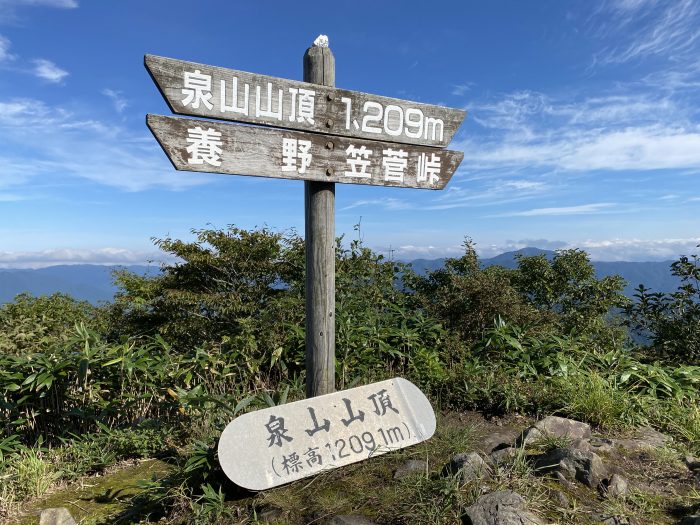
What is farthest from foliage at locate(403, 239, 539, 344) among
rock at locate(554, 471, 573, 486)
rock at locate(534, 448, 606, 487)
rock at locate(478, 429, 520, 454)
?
rock at locate(554, 471, 573, 486)

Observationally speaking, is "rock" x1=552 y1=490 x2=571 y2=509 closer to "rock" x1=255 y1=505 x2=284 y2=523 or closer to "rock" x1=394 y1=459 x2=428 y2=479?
"rock" x1=394 y1=459 x2=428 y2=479

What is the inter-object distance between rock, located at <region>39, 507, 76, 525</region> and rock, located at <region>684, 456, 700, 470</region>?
4.20 m

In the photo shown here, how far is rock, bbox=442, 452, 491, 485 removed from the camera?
2492 mm

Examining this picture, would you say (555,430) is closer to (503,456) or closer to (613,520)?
Result: (503,456)

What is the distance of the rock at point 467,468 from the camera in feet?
8.18

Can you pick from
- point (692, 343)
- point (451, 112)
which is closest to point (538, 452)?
point (451, 112)

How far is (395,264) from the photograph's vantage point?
8070mm

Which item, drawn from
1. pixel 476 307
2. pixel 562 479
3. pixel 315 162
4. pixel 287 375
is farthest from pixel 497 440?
pixel 315 162

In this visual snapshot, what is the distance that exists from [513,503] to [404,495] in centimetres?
59

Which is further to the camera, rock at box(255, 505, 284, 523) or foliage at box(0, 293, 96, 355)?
foliage at box(0, 293, 96, 355)

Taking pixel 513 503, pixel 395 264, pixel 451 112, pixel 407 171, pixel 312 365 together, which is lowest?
pixel 513 503

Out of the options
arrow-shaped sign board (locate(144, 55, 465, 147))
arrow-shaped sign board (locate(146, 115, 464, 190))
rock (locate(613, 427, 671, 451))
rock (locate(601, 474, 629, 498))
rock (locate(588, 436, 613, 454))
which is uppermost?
arrow-shaped sign board (locate(144, 55, 465, 147))

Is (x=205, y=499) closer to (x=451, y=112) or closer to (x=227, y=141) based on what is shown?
(x=227, y=141)

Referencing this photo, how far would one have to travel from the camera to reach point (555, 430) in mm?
3357
